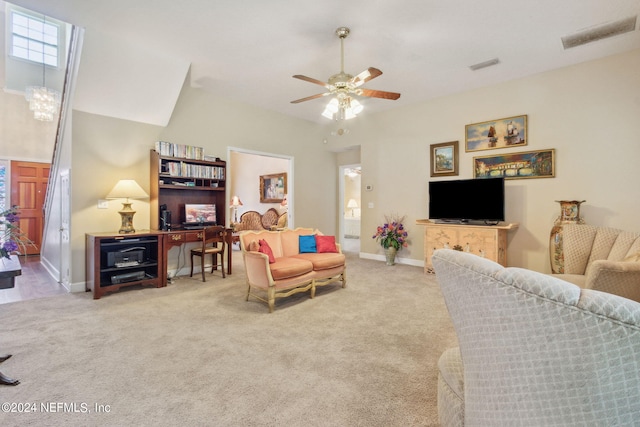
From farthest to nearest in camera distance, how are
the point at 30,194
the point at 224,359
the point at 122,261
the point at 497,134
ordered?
the point at 30,194
the point at 497,134
the point at 122,261
the point at 224,359

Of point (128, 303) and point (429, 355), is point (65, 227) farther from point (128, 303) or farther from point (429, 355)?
point (429, 355)

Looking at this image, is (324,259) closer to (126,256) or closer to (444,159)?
Result: (126,256)

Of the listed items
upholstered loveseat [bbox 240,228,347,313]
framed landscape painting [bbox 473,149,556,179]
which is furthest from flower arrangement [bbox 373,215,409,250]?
upholstered loveseat [bbox 240,228,347,313]

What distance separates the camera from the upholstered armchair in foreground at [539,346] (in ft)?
2.45

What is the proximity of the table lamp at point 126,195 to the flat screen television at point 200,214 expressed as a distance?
865mm

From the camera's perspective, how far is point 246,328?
2.91 m

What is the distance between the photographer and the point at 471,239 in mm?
4695

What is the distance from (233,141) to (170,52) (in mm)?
1900

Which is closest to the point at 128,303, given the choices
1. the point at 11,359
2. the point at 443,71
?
the point at 11,359

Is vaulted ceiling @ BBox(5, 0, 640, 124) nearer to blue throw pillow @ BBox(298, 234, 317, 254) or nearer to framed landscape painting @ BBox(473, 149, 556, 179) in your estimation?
framed landscape painting @ BBox(473, 149, 556, 179)

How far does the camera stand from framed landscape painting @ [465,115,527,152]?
471 cm

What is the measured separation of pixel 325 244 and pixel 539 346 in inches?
140

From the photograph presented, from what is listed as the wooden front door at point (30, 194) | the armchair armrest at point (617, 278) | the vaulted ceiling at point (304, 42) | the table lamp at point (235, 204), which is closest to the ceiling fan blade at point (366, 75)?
the vaulted ceiling at point (304, 42)

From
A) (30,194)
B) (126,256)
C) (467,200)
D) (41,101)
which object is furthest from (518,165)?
(30,194)
